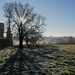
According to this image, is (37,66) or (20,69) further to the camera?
(37,66)

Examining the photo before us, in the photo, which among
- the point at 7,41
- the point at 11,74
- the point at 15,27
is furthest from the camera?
the point at 7,41

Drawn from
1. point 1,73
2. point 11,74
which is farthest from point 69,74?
point 1,73

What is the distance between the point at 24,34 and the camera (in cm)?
2583

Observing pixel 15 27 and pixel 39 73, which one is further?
pixel 15 27

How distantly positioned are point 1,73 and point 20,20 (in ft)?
68.9

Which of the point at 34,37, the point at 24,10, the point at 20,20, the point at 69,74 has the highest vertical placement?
the point at 24,10

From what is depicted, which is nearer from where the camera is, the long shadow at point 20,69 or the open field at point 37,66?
the long shadow at point 20,69

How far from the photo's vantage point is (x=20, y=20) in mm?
26219

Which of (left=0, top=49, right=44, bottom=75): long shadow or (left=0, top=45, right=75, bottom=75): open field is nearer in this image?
(left=0, top=49, right=44, bottom=75): long shadow

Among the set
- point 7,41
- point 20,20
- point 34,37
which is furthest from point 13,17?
point 7,41

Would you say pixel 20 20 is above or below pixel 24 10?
below

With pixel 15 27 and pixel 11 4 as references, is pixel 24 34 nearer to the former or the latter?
pixel 15 27

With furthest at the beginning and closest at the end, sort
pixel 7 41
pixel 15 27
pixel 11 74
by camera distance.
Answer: pixel 7 41
pixel 15 27
pixel 11 74

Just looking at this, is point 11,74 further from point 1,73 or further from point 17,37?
point 17,37
